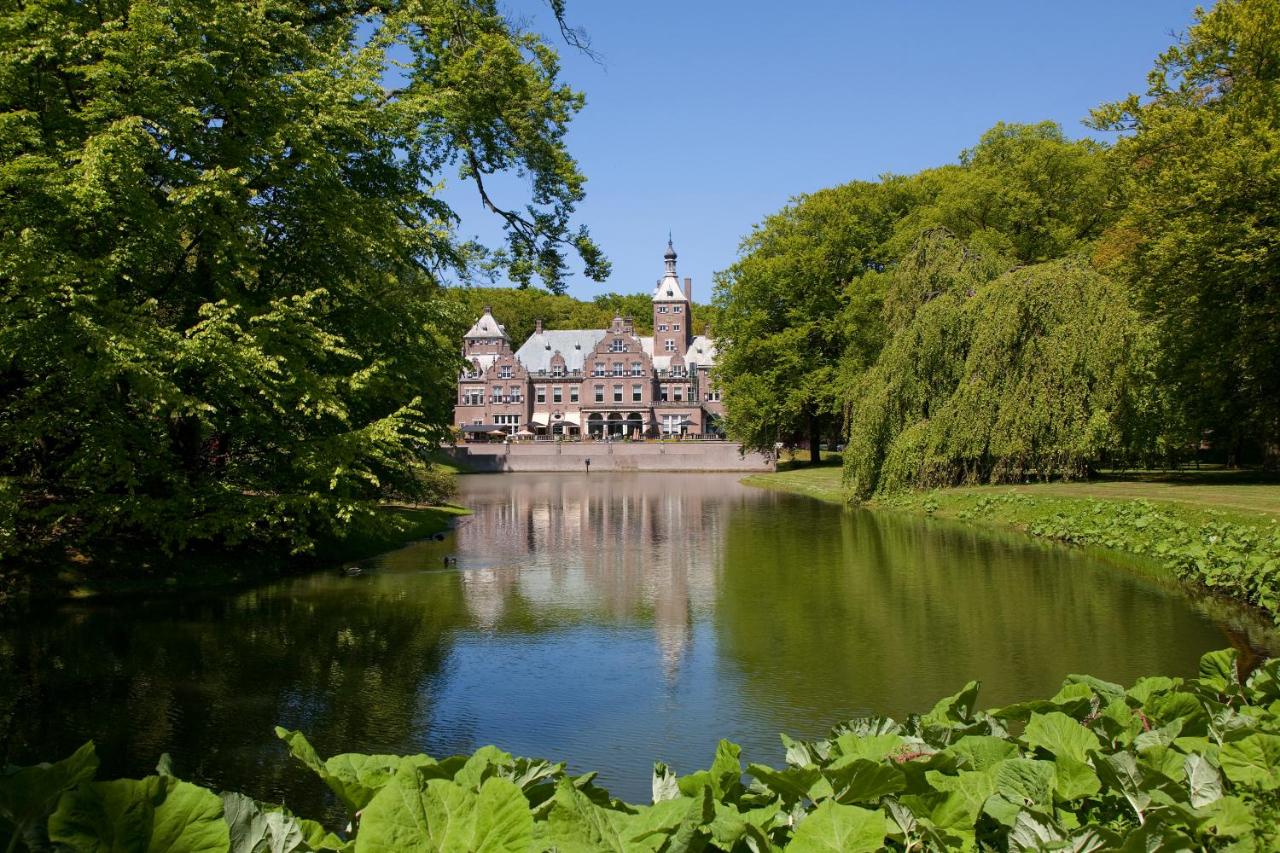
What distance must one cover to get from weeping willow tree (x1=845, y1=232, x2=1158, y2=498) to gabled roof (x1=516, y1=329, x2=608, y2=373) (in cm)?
5432

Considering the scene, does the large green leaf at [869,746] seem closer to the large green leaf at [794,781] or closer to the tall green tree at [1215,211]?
the large green leaf at [794,781]

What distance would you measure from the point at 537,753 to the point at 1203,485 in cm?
2065

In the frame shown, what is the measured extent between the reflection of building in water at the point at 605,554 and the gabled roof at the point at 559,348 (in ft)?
141

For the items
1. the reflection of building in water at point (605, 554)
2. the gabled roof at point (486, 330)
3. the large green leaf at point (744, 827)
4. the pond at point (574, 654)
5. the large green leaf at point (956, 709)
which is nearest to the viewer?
the large green leaf at point (744, 827)

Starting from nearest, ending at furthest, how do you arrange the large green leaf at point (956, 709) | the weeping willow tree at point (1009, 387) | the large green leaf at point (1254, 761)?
the large green leaf at point (1254, 761), the large green leaf at point (956, 709), the weeping willow tree at point (1009, 387)

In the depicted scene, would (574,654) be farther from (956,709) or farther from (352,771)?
(352,771)

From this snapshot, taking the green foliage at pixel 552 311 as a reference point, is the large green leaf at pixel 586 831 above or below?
below

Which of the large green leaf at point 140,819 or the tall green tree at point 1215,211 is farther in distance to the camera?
the tall green tree at point 1215,211

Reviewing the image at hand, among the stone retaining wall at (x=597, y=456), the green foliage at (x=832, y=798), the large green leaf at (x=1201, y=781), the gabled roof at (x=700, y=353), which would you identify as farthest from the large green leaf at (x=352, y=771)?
the gabled roof at (x=700, y=353)

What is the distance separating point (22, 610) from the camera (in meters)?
13.0

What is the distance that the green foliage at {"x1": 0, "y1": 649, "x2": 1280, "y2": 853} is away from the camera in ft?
7.59

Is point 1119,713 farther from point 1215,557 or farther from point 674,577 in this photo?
point 674,577

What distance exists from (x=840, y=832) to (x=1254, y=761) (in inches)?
72.3

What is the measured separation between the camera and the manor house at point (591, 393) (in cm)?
7800
